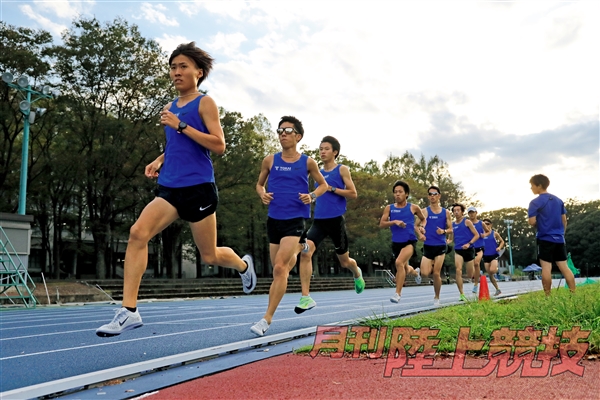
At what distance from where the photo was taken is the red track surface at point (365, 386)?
3232 mm

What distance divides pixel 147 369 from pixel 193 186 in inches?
58.1

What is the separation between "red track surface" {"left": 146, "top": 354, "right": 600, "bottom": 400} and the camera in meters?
3.23

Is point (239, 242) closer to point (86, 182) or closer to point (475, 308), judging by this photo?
point (86, 182)

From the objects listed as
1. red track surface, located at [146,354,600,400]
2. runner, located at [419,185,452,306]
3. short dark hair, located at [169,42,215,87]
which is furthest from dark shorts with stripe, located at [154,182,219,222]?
runner, located at [419,185,452,306]

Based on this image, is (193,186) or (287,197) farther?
(287,197)

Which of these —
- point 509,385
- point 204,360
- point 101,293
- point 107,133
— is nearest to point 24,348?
point 204,360

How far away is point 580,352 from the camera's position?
4367 mm

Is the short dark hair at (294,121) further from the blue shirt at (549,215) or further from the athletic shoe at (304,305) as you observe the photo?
the blue shirt at (549,215)

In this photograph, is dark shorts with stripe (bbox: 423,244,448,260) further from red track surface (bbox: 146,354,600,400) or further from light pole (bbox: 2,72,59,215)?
light pole (bbox: 2,72,59,215)

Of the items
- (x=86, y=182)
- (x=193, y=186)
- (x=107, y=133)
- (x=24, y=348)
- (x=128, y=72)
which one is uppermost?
(x=128, y=72)

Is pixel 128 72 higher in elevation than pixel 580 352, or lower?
higher

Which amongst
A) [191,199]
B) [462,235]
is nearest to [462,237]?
[462,235]

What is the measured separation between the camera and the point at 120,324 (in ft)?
12.9

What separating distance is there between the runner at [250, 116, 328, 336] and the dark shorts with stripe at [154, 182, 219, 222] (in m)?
1.36
